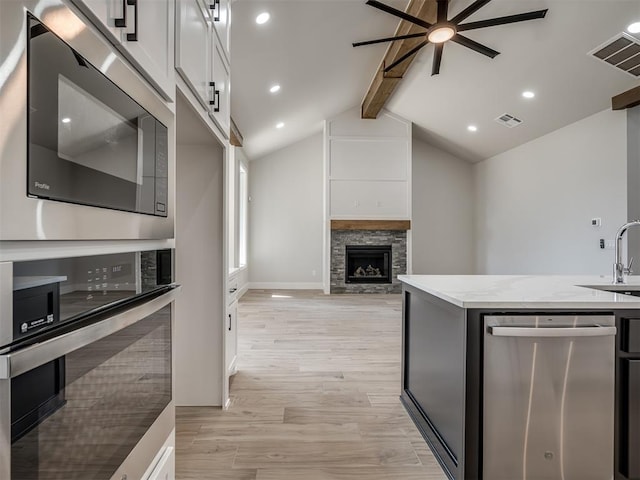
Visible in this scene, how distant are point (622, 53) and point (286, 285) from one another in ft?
20.8

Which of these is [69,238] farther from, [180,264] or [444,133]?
[444,133]

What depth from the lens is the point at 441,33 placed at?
10.9ft

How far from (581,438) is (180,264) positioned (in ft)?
7.39

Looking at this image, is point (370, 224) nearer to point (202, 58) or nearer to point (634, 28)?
point (634, 28)

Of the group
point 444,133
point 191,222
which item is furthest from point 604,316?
point 444,133

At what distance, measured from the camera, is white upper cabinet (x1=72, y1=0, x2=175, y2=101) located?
750 millimetres

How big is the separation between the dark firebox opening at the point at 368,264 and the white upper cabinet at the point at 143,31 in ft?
21.1

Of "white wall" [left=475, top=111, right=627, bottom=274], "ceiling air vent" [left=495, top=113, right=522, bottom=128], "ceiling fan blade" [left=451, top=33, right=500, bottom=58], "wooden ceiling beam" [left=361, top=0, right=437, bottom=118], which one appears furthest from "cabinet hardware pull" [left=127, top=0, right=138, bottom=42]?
"ceiling air vent" [left=495, top=113, right=522, bottom=128]

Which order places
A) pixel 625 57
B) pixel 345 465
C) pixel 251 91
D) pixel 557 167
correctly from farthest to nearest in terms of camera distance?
1. pixel 557 167
2. pixel 251 91
3. pixel 625 57
4. pixel 345 465

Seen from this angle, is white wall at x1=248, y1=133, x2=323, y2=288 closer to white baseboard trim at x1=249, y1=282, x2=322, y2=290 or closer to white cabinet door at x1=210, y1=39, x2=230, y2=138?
white baseboard trim at x1=249, y1=282, x2=322, y2=290

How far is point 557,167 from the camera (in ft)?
17.5

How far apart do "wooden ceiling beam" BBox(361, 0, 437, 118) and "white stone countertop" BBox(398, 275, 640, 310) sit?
2.95 metres

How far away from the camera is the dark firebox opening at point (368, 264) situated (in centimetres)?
746

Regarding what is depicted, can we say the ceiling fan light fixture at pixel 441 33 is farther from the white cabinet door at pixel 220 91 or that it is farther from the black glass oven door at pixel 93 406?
the black glass oven door at pixel 93 406
